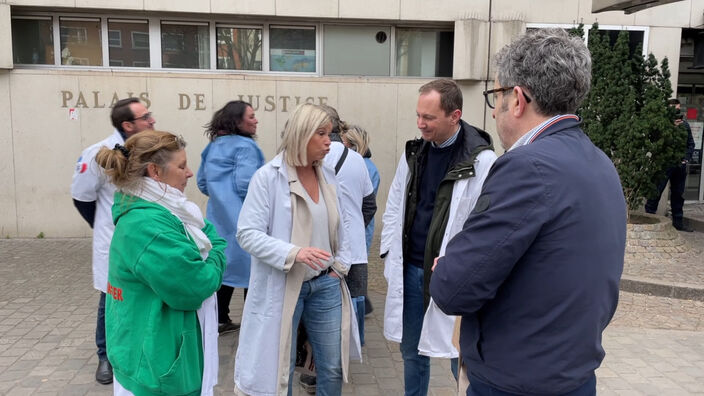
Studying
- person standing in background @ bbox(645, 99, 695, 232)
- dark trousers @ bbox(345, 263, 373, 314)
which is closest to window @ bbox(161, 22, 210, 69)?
dark trousers @ bbox(345, 263, 373, 314)

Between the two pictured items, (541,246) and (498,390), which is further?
(498,390)

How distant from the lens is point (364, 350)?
14.3 ft

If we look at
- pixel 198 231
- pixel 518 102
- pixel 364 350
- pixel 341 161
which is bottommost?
pixel 364 350

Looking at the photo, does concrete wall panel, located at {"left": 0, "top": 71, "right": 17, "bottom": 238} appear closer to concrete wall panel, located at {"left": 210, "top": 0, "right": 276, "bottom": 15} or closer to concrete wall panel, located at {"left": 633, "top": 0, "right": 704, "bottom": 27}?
concrete wall panel, located at {"left": 210, "top": 0, "right": 276, "bottom": 15}

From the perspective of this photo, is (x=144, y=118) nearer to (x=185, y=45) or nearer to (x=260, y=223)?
(x=260, y=223)

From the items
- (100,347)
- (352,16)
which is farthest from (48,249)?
(352,16)

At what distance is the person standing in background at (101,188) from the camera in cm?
328

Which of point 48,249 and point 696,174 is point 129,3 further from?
point 696,174

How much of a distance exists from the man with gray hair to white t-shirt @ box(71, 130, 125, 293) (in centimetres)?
251

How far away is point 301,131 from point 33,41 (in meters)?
7.62

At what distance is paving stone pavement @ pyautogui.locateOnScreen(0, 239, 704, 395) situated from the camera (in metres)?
3.73

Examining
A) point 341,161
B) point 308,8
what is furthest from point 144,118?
point 308,8

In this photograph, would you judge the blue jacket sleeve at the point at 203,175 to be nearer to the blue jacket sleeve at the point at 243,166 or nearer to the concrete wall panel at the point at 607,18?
the blue jacket sleeve at the point at 243,166

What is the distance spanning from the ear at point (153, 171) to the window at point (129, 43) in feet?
22.8
